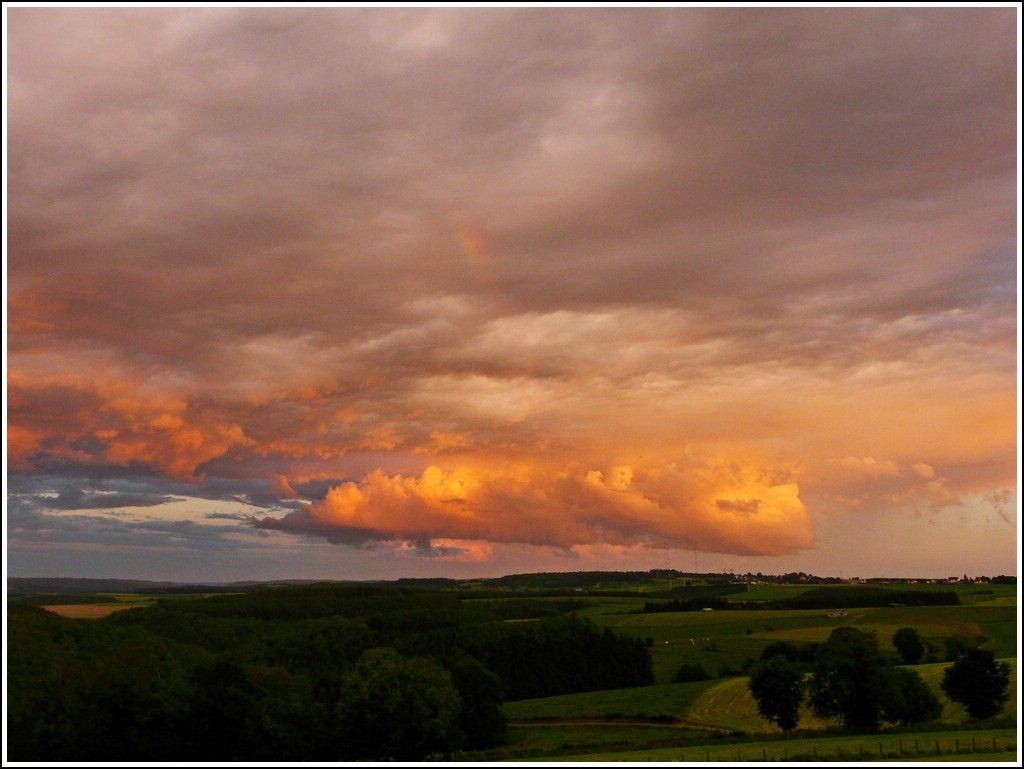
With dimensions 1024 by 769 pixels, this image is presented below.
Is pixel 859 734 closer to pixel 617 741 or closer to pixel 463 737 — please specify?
pixel 617 741

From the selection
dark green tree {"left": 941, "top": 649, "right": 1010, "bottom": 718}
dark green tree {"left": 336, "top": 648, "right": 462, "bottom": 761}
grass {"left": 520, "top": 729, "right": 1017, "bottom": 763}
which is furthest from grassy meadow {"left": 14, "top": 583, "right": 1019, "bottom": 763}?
dark green tree {"left": 336, "top": 648, "right": 462, "bottom": 761}

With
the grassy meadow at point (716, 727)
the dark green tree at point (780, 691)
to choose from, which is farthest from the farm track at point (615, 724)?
the dark green tree at point (780, 691)

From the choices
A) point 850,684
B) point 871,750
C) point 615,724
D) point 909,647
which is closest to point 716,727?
point 615,724

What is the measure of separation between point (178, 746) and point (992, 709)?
107 meters

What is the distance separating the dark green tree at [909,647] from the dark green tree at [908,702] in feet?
145

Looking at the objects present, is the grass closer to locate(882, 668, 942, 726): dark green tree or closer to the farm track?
locate(882, 668, 942, 726): dark green tree

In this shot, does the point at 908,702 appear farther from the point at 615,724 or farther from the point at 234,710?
the point at 234,710

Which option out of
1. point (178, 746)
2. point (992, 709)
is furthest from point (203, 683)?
point (992, 709)

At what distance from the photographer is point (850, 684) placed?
112062 millimetres

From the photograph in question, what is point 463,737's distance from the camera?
12381 centimetres

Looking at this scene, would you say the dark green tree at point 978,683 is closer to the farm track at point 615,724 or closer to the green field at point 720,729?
the green field at point 720,729

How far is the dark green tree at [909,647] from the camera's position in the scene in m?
163

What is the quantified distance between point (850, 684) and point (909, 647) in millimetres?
62198

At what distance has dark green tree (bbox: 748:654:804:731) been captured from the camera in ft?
401
